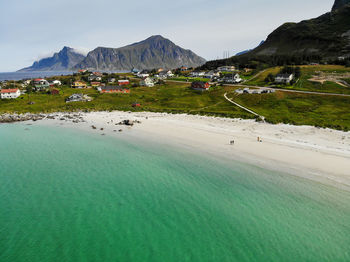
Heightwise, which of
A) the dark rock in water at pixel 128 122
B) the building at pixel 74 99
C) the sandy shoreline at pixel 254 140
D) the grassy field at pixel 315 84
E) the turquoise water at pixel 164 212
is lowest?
the turquoise water at pixel 164 212

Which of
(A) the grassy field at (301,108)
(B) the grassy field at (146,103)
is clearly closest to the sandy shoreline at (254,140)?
(A) the grassy field at (301,108)

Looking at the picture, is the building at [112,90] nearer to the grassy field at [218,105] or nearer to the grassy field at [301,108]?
the grassy field at [218,105]

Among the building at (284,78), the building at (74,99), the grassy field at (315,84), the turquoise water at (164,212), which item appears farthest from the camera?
the building at (284,78)

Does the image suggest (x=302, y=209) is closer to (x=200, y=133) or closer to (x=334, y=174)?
(x=334, y=174)

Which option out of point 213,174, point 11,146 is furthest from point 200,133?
point 11,146

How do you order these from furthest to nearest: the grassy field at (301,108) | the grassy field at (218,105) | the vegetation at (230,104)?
the vegetation at (230,104) → the grassy field at (218,105) → the grassy field at (301,108)

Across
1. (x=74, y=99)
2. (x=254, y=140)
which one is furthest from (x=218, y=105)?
(x=74, y=99)
